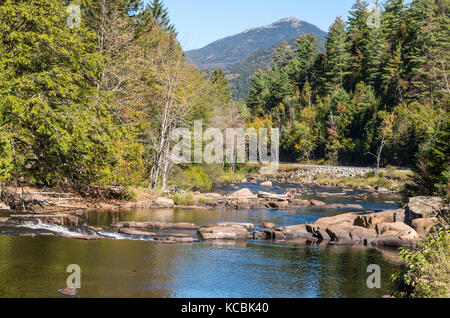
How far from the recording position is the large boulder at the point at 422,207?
26.2m

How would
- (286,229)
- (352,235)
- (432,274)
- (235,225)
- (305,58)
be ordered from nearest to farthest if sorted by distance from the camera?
(432,274), (352,235), (286,229), (235,225), (305,58)

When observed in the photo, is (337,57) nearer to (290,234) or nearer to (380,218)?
(380,218)

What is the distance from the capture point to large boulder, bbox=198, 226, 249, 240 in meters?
24.5

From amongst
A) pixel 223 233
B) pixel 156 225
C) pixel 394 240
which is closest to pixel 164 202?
pixel 156 225

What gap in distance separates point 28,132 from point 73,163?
2.42 metres

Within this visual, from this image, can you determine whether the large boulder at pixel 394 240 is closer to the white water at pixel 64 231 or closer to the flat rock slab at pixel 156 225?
the flat rock slab at pixel 156 225

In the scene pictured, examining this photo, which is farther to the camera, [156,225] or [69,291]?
[156,225]

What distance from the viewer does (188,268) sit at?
17.7 meters

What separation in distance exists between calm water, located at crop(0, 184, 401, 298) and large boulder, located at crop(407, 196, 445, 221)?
4.55 meters

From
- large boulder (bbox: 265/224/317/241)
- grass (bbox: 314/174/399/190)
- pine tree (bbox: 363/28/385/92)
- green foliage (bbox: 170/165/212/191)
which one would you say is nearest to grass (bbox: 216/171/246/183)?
grass (bbox: 314/174/399/190)

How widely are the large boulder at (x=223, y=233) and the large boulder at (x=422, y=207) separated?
9777 millimetres

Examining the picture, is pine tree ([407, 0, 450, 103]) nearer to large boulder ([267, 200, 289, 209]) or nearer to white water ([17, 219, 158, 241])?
large boulder ([267, 200, 289, 209])

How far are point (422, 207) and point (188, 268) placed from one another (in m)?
15.7

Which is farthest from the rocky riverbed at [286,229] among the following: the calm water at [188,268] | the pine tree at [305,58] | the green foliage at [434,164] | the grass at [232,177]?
the pine tree at [305,58]
